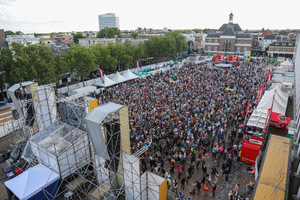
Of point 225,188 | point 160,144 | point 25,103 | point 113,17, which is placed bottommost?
point 225,188

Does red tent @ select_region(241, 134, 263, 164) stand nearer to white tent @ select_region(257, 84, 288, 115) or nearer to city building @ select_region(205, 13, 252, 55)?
white tent @ select_region(257, 84, 288, 115)

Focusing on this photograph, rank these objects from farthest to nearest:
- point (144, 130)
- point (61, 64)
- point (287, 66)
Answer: point (287, 66) < point (61, 64) < point (144, 130)

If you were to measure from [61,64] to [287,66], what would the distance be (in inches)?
1601

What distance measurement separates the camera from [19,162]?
12.5 m

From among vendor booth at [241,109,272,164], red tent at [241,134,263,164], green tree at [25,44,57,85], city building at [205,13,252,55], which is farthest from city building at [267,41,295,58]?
green tree at [25,44,57,85]

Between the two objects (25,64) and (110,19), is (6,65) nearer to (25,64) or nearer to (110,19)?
(25,64)

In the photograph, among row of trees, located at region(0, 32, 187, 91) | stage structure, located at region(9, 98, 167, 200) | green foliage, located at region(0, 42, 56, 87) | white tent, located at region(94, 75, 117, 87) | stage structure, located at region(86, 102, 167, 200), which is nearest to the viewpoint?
stage structure, located at region(86, 102, 167, 200)

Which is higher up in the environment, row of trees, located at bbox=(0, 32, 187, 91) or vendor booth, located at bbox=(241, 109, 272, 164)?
row of trees, located at bbox=(0, 32, 187, 91)

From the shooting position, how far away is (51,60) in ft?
80.0

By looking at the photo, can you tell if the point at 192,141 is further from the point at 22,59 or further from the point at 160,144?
the point at 22,59

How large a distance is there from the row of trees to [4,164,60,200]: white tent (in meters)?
15.1

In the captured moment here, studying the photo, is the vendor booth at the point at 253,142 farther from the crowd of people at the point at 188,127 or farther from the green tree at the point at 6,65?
the green tree at the point at 6,65

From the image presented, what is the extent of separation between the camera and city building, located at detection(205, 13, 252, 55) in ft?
190

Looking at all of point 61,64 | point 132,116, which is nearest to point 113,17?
point 61,64
